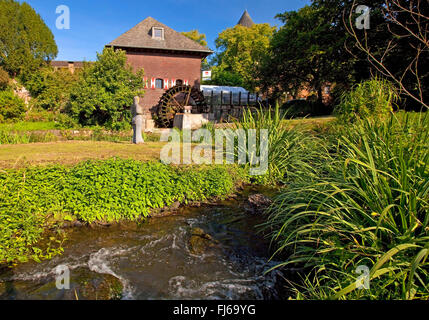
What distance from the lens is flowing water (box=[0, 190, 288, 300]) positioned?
2906 mm

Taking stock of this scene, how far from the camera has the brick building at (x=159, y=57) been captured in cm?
2133

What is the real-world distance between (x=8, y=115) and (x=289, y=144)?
20.2 meters

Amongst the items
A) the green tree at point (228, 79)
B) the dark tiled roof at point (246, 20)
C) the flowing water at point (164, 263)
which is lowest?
the flowing water at point (164, 263)

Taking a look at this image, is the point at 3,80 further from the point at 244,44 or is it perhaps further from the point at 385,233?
the point at 385,233

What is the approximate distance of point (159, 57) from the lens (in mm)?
21891

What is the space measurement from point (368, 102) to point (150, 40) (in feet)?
63.8

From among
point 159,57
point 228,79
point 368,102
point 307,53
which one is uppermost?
point 228,79

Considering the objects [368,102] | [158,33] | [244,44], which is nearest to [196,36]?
[244,44]

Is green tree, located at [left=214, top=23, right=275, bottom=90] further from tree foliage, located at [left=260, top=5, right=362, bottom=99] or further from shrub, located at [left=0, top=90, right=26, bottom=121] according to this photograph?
shrub, located at [left=0, top=90, right=26, bottom=121]

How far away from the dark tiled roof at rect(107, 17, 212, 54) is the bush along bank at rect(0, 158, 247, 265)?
1832cm

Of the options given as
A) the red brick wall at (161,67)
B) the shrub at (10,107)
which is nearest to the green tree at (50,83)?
the shrub at (10,107)

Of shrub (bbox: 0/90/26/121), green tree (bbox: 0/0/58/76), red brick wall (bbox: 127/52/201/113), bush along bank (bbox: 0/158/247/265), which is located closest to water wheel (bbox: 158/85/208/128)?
red brick wall (bbox: 127/52/201/113)

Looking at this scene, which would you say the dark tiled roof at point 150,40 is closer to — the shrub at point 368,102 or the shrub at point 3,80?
the shrub at point 3,80

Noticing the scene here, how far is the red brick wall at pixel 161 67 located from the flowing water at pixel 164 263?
18683 millimetres
